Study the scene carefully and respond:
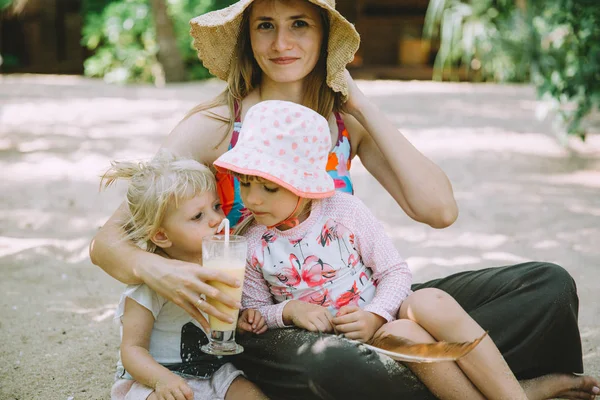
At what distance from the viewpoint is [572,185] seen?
6328 mm

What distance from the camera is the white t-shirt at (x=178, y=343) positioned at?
254 centimetres

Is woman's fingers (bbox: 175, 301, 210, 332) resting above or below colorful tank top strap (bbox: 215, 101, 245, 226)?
below

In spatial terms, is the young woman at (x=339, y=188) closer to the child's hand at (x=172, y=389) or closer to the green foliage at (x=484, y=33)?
the child's hand at (x=172, y=389)

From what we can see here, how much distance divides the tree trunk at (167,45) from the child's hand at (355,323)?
10.1 m

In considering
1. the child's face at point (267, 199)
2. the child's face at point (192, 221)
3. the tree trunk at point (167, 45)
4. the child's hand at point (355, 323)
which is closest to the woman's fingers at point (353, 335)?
the child's hand at point (355, 323)

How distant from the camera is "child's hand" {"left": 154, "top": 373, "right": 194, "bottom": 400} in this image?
229 cm

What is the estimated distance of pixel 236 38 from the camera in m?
2.89

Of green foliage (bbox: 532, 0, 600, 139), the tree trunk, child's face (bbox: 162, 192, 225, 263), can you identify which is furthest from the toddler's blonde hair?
the tree trunk

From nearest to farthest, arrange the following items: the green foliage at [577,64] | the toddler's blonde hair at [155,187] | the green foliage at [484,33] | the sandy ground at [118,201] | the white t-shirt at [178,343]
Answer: the toddler's blonde hair at [155,187]
the white t-shirt at [178,343]
the sandy ground at [118,201]
the green foliage at [577,64]
the green foliage at [484,33]

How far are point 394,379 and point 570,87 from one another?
440cm

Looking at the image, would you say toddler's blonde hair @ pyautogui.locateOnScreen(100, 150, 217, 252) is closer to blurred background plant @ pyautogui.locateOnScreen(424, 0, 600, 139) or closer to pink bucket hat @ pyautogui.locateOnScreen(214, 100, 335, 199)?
pink bucket hat @ pyautogui.locateOnScreen(214, 100, 335, 199)

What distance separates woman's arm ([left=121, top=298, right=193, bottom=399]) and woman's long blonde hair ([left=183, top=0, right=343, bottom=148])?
772 millimetres

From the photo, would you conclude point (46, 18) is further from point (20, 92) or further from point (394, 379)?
point (394, 379)

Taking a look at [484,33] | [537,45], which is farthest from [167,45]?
[537,45]
